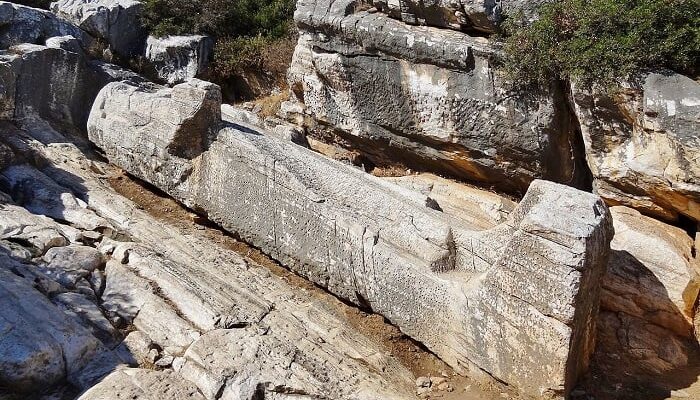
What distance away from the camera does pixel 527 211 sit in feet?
17.6

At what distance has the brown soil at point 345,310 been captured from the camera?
5.36 metres

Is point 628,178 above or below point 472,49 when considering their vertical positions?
below

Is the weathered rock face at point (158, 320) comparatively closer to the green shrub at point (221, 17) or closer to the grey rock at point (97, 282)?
the grey rock at point (97, 282)

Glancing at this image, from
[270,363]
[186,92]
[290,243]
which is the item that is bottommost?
[270,363]

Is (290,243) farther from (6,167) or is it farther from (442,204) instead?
(6,167)

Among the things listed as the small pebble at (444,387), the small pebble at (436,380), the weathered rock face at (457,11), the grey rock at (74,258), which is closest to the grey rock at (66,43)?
the grey rock at (74,258)

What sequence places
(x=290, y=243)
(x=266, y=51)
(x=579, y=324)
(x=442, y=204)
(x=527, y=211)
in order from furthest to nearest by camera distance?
(x=266, y=51) < (x=442, y=204) < (x=290, y=243) < (x=527, y=211) < (x=579, y=324)

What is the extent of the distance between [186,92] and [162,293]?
105 inches

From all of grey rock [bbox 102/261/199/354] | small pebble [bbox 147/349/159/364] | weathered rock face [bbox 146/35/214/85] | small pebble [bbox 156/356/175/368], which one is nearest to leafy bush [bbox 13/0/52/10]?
weathered rock face [bbox 146/35/214/85]

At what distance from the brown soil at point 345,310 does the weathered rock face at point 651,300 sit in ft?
5.28

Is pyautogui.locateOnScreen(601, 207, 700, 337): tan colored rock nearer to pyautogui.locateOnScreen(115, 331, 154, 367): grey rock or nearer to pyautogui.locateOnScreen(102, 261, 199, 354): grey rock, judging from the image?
pyautogui.locateOnScreen(102, 261, 199, 354): grey rock

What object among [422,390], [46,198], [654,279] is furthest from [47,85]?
[654,279]

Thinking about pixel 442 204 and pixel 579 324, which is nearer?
pixel 579 324

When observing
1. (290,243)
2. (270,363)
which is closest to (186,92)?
(290,243)
